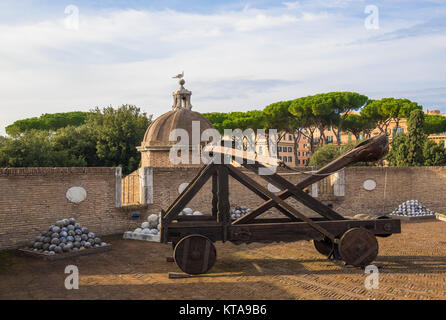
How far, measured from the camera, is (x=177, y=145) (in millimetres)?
17719

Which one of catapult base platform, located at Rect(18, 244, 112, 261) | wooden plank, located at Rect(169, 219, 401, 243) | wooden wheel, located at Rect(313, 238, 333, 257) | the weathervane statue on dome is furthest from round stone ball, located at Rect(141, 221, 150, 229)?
the weathervane statue on dome

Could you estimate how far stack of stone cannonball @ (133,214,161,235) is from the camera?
1218 centimetres

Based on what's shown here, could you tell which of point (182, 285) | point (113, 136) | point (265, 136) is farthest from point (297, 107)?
point (182, 285)

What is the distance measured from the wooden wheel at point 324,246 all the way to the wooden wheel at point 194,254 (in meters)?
3.17

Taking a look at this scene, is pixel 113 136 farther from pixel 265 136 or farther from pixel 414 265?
pixel 414 265

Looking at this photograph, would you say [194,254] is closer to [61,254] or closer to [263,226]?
[263,226]

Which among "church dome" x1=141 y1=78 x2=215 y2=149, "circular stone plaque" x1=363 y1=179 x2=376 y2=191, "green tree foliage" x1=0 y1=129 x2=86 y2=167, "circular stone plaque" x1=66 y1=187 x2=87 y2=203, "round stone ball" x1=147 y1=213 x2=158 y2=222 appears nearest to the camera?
"circular stone plaque" x1=66 y1=187 x2=87 y2=203

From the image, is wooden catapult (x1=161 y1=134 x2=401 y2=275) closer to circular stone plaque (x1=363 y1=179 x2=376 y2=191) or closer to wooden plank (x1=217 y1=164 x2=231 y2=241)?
wooden plank (x1=217 y1=164 x2=231 y2=241)

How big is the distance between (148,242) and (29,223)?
3.43m

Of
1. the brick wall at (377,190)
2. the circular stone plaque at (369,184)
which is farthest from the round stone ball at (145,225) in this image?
the circular stone plaque at (369,184)

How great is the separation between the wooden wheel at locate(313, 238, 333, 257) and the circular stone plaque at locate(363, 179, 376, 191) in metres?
9.05

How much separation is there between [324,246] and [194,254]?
3687 mm

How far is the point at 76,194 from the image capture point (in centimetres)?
1192

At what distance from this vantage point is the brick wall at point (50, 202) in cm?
1043
